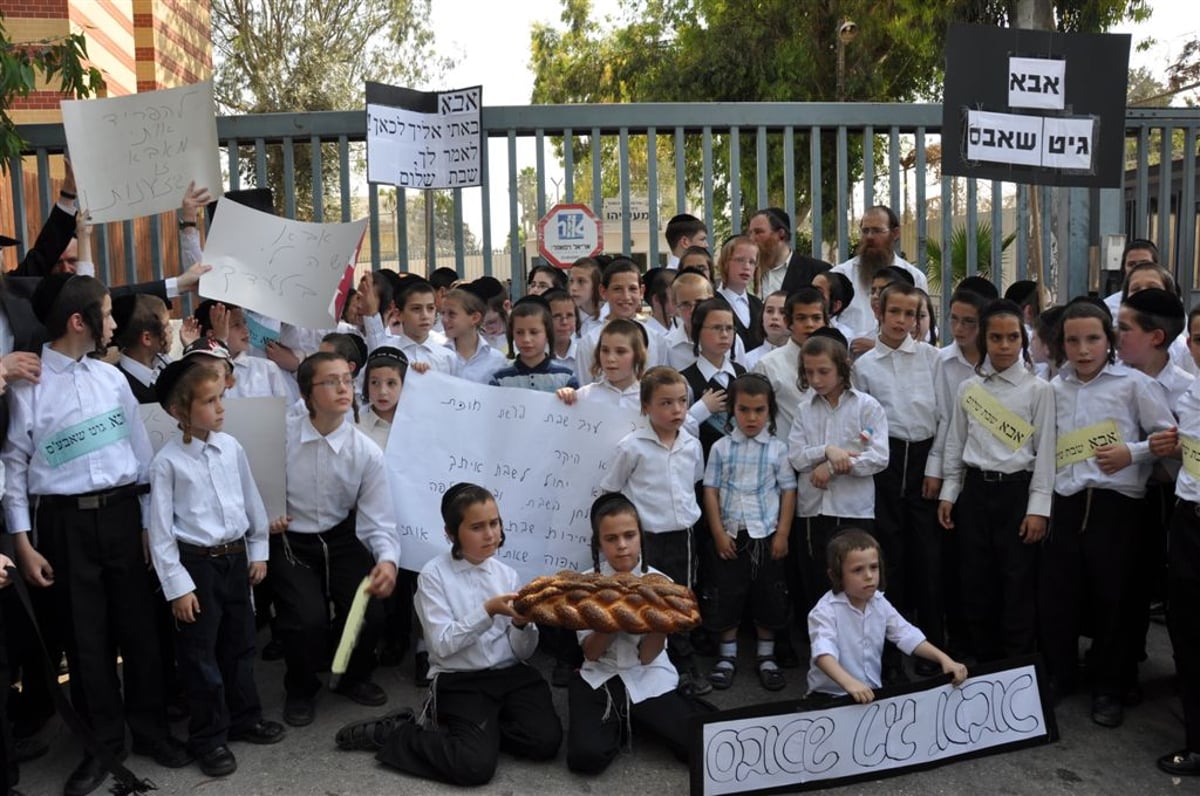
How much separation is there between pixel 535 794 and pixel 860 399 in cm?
224

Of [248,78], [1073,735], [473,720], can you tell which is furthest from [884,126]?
[248,78]

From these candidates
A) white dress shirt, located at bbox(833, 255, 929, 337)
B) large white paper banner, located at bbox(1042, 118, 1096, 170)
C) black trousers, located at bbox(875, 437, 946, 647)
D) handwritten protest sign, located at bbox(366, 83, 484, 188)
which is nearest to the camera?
black trousers, located at bbox(875, 437, 946, 647)

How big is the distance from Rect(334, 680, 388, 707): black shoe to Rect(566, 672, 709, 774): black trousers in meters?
1.01

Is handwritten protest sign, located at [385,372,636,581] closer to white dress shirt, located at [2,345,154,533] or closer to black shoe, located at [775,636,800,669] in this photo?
black shoe, located at [775,636,800,669]

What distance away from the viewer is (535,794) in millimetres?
4309

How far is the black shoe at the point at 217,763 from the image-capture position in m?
4.45

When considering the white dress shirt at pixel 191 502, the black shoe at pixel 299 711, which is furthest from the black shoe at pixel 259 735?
the white dress shirt at pixel 191 502

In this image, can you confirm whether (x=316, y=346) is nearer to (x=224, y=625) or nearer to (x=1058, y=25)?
(x=224, y=625)

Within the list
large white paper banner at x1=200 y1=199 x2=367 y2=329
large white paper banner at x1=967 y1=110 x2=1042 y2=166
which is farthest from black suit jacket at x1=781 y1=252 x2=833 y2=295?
large white paper banner at x1=200 y1=199 x2=367 y2=329

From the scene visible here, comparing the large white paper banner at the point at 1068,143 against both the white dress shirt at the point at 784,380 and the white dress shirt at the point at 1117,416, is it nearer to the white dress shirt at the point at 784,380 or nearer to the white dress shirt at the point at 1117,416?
the white dress shirt at the point at 1117,416

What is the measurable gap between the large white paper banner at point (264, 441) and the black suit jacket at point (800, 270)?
10.4 ft

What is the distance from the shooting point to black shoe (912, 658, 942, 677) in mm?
5234

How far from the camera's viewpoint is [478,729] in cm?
446

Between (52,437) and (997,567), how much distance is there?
13.2 ft
